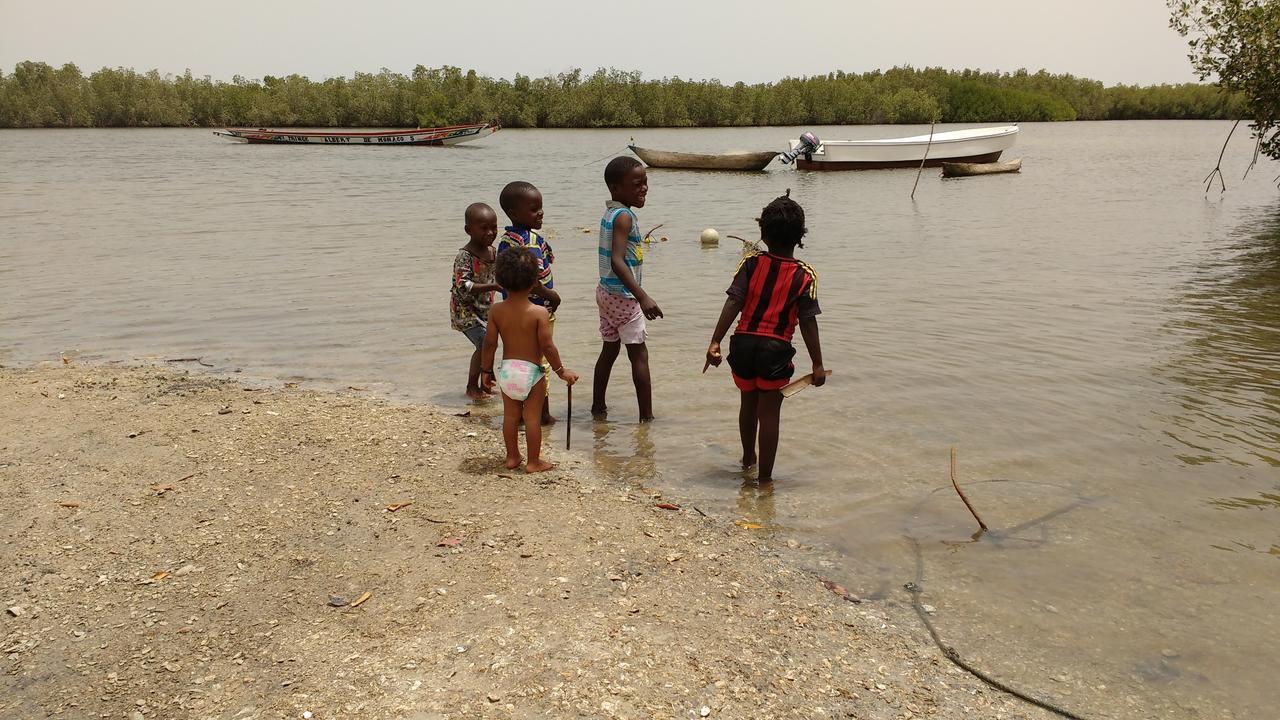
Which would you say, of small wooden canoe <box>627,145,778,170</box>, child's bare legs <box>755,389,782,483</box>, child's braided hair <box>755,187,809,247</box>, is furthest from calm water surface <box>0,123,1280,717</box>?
small wooden canoe <box>627,145,778,170</box>

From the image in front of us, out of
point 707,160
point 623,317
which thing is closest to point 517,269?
point 623,317

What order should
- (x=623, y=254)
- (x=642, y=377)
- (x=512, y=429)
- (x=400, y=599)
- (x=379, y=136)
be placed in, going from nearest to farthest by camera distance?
(x=400, y=599), (x=512, y=429), (x=623, y=254), (x=642, y=377), (x=379, y=136)

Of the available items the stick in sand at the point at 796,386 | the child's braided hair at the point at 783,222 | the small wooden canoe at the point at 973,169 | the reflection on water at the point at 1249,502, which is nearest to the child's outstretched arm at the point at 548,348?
the stick in sand at the point at 796,386

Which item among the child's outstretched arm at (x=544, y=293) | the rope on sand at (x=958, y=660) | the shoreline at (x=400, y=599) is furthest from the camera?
the child's outstretched arm at (x=544, y=293)

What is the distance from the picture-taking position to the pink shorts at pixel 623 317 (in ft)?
18.1

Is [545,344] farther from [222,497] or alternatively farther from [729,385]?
[729,385]

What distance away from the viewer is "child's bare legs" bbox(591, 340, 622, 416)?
578 cm

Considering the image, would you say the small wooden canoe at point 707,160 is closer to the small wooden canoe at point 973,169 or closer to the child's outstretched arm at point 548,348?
the small wooden canoe at point 973,169

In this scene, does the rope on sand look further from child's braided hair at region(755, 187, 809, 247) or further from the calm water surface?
child's braided hair at region(755, 187, 809, 247)

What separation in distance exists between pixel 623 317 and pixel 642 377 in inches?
19.1

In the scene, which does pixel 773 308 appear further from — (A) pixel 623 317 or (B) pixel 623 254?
(A) pixel 623 317

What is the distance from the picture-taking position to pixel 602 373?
5965 mm

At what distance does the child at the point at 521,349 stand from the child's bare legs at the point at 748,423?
1020 millimetres

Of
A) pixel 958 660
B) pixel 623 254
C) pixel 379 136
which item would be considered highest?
pixel 379 136
